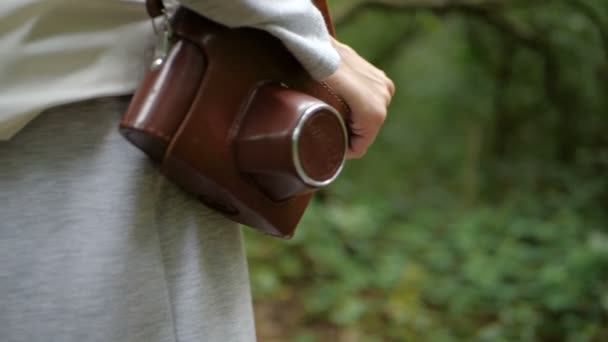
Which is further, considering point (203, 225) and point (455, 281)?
point (455, 281)

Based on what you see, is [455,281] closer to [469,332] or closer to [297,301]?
[469,332]

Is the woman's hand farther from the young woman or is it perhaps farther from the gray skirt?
the gray skirt

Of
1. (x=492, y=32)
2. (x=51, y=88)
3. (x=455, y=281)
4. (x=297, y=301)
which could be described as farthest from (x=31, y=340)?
(x=492, y=32)

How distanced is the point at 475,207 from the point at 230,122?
3.90m

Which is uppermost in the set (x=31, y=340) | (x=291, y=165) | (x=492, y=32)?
(x=291, y=165)

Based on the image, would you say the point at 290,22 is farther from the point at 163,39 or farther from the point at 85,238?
the point at 85,238

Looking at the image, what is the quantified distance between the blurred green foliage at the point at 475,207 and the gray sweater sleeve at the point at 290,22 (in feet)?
7.27

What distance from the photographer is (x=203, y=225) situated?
2.27ft

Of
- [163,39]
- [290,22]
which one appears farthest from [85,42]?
[290,22]

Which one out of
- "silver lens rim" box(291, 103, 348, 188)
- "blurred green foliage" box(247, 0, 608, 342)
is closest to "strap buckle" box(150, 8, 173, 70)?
"silver lens rim" box(291, 103, 348, 188)

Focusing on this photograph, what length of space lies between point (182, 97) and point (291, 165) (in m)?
0.11

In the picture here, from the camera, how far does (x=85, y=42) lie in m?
0.64

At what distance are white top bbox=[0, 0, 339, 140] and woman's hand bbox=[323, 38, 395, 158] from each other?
76 mm

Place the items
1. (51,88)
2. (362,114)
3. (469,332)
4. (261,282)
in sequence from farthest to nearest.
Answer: (261,282) → (469,332) → (362,114) → (51,88)
